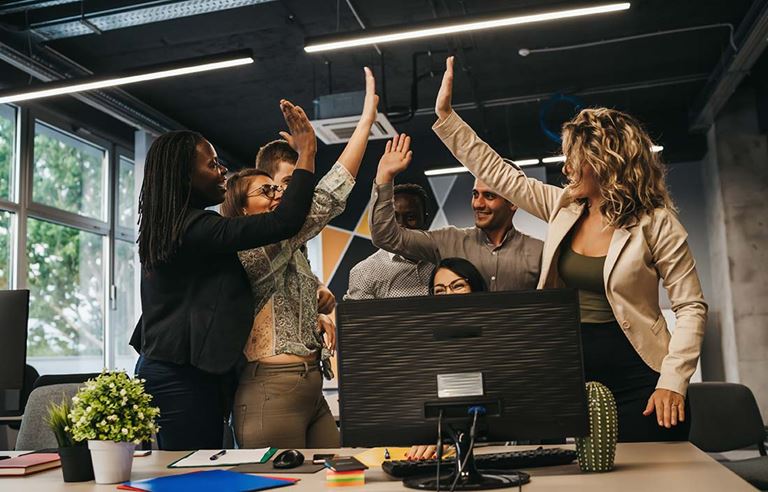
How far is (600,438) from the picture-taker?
149 centimetres

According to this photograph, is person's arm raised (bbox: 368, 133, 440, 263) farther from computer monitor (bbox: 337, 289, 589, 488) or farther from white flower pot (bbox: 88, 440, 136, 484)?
white flower pot (bbox: 88, 440, 136, 484)

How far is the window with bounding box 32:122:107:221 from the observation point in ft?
22.2

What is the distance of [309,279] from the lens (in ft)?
7.76

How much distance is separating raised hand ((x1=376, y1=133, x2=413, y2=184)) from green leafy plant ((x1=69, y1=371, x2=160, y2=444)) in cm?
109

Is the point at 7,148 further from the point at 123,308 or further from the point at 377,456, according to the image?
the point at 377,456

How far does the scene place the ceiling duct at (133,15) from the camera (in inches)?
206

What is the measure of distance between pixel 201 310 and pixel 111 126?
6.32 m

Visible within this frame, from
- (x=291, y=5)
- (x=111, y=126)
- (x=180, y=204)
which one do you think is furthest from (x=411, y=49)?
(x=180, y=204)

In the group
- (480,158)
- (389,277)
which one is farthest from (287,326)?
(389,277)

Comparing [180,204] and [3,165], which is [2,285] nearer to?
[3,165]

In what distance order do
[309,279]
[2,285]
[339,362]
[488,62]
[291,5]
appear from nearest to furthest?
[339,362]
[309,279]
[291,5]
[2,285]
[488,62]

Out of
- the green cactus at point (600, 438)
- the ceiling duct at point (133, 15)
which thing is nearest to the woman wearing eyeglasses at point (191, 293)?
the green cactus at point (600, 438)

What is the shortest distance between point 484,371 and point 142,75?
384 centimetres

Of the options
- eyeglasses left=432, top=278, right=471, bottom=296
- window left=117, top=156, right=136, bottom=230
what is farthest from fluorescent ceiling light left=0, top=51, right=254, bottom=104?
window left=117, top=156, right=136, bottom=230
